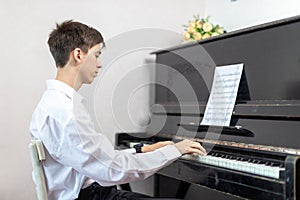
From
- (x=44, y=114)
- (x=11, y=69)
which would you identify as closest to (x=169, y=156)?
(x=44, y=114)

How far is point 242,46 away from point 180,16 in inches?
44.7

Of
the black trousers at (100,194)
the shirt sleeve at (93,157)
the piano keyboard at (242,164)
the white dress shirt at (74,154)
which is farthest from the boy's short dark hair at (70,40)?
the piano keyboard at (242,164)

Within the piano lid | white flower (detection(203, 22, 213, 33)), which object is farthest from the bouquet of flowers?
the piano lid

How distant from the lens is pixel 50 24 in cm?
267

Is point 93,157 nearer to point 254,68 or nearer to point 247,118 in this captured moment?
point 247,118

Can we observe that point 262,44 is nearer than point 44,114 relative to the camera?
No

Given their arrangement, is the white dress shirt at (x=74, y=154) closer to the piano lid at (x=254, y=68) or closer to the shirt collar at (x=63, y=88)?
the shirt collar at (x=63, y=88)

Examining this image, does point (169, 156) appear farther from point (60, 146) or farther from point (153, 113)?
point (153, 113)

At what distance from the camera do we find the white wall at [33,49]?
253 centimetres

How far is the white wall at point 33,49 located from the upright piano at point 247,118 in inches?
19.3

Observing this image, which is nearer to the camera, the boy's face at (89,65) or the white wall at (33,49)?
the boy's face at (89,65)

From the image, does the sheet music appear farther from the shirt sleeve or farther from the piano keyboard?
the shirt sleeve

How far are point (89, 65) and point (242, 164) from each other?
72cm

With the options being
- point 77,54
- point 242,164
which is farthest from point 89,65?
point 242,164
